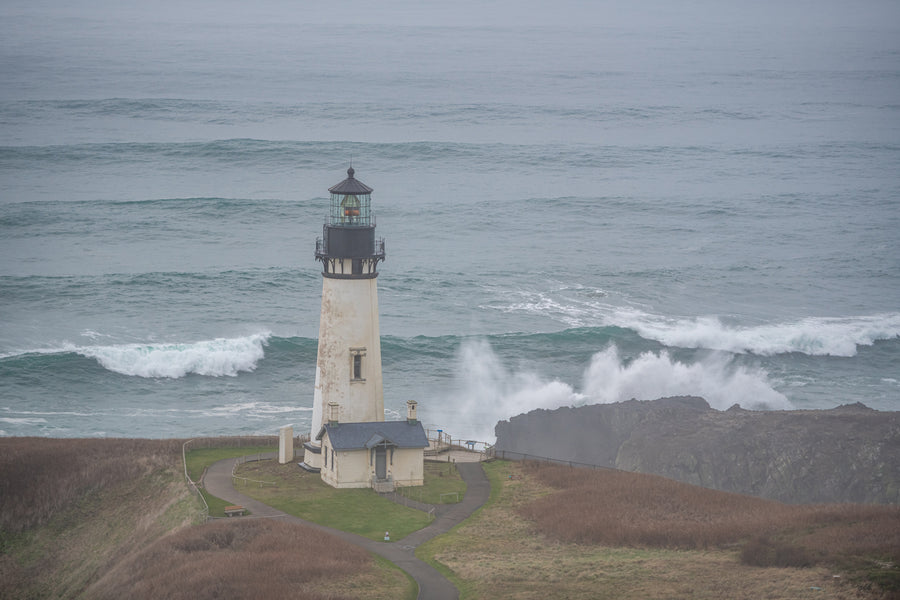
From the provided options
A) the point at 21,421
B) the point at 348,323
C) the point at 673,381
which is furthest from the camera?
the point at 673,381

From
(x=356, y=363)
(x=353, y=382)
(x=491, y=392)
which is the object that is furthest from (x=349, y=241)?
(x=491, y=392)

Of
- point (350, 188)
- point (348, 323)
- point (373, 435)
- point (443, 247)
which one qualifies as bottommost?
point (373, 435)

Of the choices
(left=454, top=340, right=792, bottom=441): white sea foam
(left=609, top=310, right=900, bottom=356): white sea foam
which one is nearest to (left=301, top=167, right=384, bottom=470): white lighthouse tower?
(left=454, top=340, right=792, bottom=441): white sea foam

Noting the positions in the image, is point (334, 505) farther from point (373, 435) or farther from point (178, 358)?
point (178, 358)

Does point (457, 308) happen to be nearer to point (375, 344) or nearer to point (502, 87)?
point (375, 344)

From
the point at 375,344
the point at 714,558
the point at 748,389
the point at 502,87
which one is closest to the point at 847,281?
the point at 748,389

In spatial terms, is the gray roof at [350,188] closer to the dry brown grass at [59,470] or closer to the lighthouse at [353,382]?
the lighthouse at [353,382]
